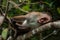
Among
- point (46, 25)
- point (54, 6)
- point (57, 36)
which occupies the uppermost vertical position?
point (46, 25)

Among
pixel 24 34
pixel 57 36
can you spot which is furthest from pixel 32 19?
pixel 57 36

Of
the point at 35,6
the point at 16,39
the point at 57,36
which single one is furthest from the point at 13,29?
the point at 57,36

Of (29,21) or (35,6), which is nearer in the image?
(29,21)

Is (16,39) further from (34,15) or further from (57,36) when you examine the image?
(57,36)

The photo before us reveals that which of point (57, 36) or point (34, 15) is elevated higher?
point (34, 15)

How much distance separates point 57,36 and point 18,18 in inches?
44.5

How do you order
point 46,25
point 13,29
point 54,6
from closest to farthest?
point 46,25
point 13,29
point 54,6

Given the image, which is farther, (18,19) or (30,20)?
(30,20)

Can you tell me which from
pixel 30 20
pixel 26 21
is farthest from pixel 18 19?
pixel 30 20

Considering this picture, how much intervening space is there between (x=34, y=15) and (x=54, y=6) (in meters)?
0.49

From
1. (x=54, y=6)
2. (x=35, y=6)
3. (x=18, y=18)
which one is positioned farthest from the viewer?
(x=54, y=6)

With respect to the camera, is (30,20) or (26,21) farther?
(30,20)

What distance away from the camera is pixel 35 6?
67.1 inches

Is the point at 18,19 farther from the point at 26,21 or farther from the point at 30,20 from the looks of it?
the point at 30,20
